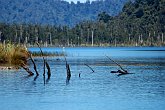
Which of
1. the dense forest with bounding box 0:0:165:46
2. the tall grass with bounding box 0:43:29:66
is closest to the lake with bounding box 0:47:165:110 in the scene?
the tall grass with bounding box 0:43:29:66

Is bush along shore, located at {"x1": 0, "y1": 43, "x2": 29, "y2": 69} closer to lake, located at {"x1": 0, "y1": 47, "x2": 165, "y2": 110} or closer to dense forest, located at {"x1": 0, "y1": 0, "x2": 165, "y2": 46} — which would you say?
lake, located at {"x1": 0, "y1": 47, "x2": 165, "y2": 110}

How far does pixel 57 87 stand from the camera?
38469mm

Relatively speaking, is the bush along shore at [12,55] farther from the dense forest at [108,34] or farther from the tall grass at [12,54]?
the dense forest at [108,34]

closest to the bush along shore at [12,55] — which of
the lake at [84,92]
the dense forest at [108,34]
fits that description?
the lake at [84,92]

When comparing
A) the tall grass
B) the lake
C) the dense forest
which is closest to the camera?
the lake

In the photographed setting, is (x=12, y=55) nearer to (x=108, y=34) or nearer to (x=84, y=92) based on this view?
(x=84, y=92)

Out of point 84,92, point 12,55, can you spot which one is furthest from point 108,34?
point 84,92

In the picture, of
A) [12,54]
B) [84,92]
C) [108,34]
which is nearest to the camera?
[84,92]

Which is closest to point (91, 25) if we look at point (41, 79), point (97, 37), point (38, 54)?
point (97, 37)

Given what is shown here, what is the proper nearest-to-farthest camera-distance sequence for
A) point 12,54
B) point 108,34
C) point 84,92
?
point 84,92 < point 12,54 < point 108,34

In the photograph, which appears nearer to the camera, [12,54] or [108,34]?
[12,54]

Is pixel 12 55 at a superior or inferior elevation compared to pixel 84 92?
superior

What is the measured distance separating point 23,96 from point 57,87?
5746 millimetres

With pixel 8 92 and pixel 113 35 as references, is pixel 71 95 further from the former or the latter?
pixel 113 35
